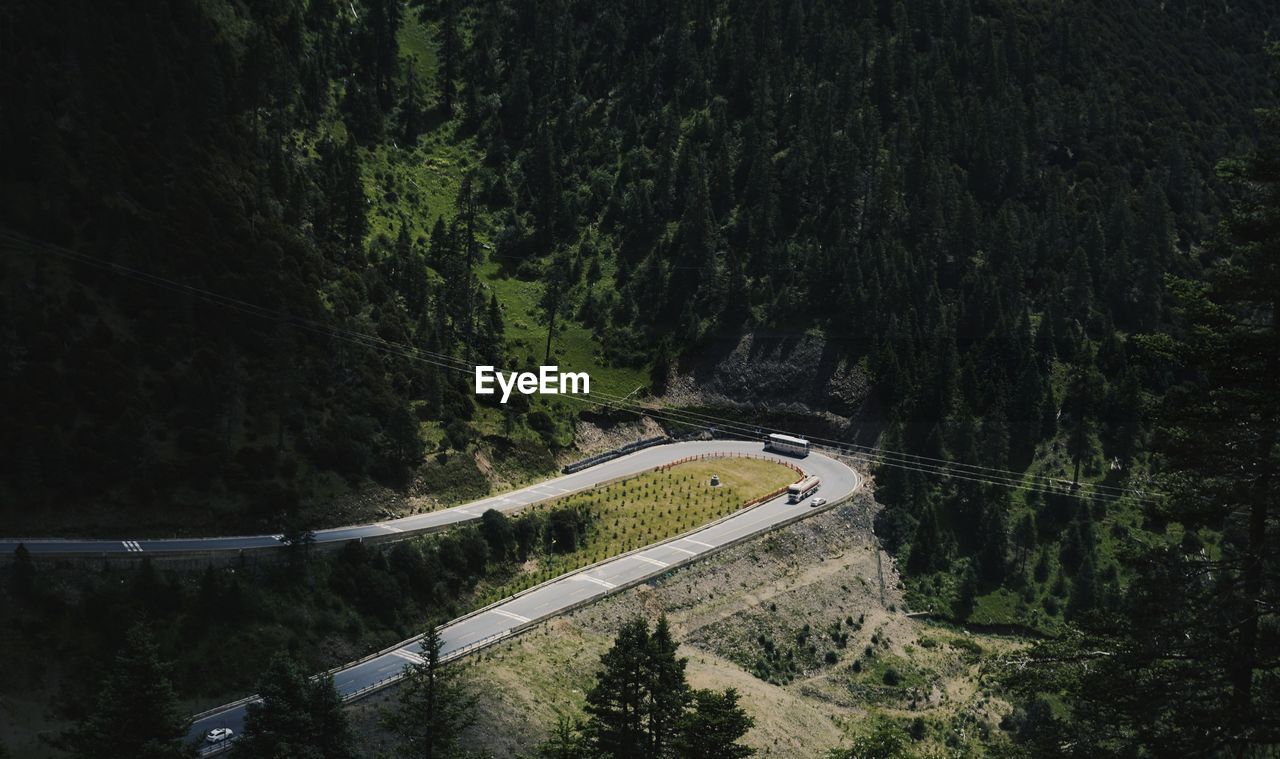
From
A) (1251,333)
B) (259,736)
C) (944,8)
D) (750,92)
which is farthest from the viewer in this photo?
(944,8)

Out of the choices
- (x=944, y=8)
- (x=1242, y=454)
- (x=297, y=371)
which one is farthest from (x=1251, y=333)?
(x=944, y=8)

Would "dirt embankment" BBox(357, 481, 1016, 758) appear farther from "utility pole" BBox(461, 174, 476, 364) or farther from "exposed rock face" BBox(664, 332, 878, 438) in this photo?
"utility pole" BBox(461, 174, 476, 364)

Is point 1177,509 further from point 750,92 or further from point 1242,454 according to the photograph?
point 750,92

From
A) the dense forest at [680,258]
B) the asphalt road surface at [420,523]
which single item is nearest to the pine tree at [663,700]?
the dense forest at [680,258]

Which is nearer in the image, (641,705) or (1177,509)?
(1177,509)

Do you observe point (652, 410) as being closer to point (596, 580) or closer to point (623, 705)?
point (596, 580)

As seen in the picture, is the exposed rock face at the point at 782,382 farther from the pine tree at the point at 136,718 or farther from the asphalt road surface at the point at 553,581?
the pine tree at the point at 136,718

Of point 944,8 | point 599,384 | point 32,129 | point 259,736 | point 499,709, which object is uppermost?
point 944,8
